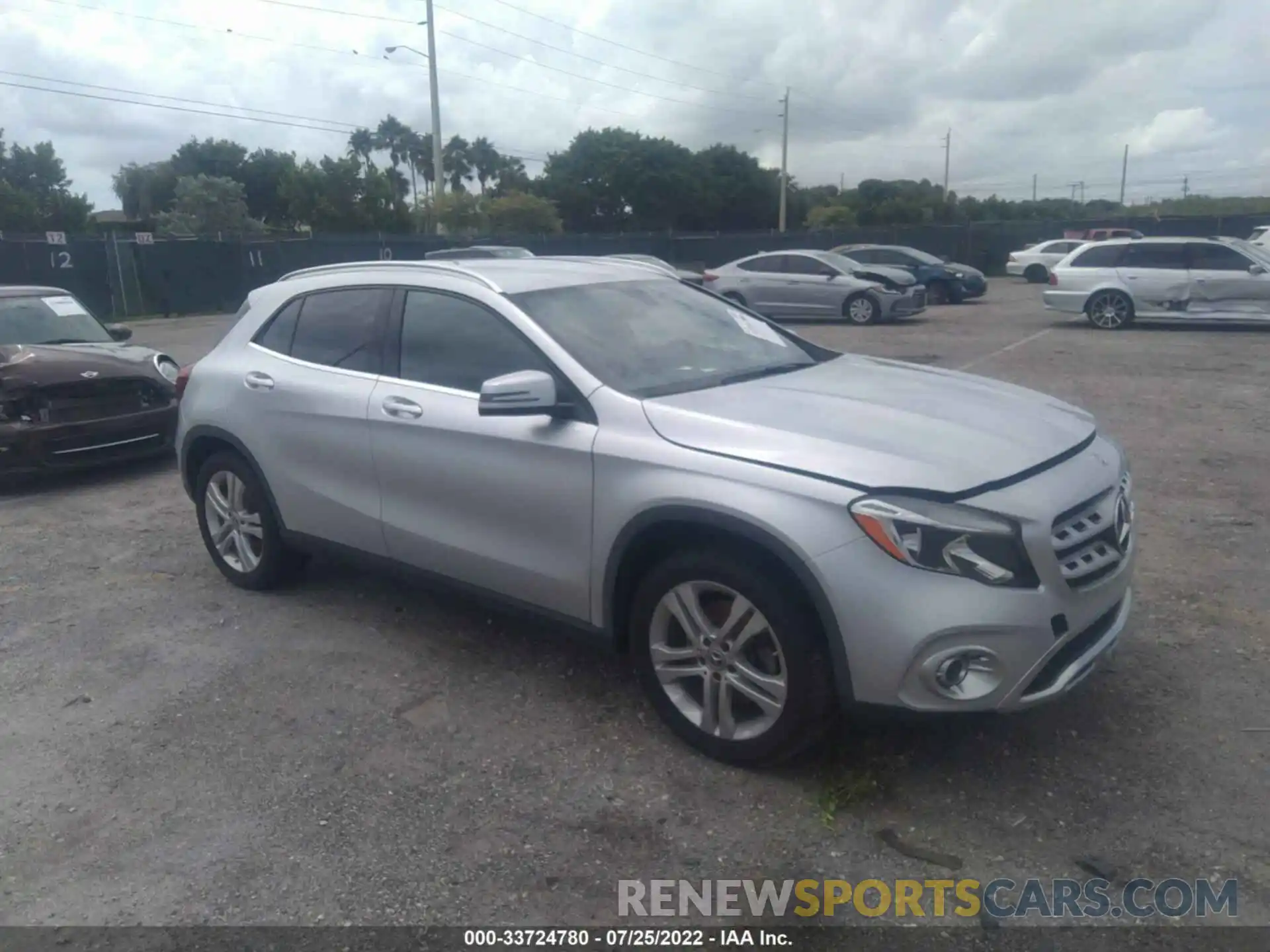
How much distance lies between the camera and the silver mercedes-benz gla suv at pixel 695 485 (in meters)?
3.24

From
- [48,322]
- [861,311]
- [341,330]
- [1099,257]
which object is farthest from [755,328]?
[861,311]

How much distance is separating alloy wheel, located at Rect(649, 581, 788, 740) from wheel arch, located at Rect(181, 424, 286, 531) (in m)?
2.44

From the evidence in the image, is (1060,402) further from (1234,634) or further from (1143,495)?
(1143,495)

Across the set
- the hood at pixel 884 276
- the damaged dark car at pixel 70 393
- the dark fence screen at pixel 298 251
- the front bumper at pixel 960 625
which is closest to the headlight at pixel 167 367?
the damaged dark car at pixel 70 393

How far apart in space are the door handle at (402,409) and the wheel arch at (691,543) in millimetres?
1215

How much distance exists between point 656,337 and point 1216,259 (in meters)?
16.0

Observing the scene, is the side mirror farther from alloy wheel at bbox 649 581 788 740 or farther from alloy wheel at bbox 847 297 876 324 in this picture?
alloy wheel at bbox 847 297 876 324

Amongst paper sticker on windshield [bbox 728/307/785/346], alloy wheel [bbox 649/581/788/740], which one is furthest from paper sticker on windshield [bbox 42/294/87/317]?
alloy wheel [bbox 649/581/788/740]

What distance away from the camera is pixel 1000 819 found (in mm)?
3363

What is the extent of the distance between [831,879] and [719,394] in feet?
5.78

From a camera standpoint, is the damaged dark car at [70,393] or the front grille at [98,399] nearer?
the damaged dark car at [70,393]

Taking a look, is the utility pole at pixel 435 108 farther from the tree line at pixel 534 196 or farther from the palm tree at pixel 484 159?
the palm tree at pixel 484 159

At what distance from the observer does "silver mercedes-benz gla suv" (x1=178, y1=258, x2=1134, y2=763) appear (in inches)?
128

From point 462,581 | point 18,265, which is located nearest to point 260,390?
point 462,581
